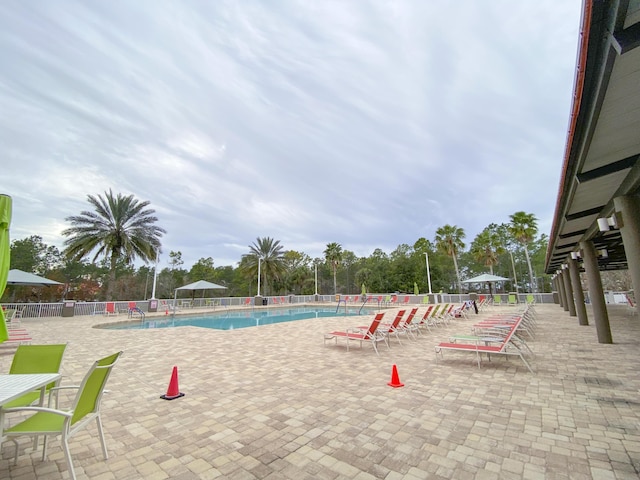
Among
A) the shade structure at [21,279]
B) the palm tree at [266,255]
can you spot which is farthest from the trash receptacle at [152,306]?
the palm tree at [266,255]

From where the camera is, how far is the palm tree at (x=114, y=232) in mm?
20516

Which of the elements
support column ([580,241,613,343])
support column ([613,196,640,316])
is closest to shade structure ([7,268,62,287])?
support column ([613,196,640,316])

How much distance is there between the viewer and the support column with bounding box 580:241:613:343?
7277 millimetres

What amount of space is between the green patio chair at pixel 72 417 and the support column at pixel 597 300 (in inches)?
413

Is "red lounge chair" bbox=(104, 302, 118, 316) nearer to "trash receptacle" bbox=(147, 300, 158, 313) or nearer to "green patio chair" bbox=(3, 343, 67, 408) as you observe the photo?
"trash receptacle" bbox=(147, 300, 158, 313)

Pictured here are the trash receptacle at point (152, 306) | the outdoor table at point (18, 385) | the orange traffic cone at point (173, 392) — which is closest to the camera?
the outdoor table at point (18, 385)

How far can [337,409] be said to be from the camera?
3.53 metres

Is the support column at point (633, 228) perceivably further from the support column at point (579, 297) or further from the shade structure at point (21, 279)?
the shade structure at point (21, 279)

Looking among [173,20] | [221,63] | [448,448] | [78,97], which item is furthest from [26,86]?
[448,448]

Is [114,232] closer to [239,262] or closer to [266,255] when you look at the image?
[266,255]

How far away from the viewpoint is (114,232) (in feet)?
70.3

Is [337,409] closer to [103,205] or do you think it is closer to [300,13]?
[300,13]

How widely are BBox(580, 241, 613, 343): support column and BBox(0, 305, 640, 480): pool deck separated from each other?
1339mm

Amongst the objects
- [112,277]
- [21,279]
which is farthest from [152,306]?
[21,279]
